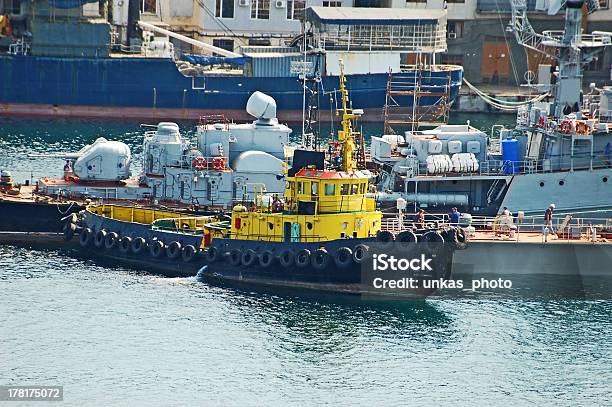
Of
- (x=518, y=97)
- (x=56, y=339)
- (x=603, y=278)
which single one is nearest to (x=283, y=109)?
(x=518, y=97)

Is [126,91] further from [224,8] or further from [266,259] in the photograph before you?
[266,259]

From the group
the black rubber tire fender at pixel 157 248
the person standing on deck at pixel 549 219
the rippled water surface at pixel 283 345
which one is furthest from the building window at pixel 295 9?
the rippled water surface at pixel 283 345

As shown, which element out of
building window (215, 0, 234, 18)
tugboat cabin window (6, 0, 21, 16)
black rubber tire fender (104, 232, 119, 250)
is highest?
building window (215, 0, 234, 18)

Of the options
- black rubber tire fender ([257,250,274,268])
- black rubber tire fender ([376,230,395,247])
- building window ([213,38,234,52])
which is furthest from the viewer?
building window ([213,38,234,52])

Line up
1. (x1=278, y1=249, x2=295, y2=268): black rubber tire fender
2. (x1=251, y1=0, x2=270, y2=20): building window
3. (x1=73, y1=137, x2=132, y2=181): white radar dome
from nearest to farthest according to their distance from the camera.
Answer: (x1=278, y1=249, x2=295, y2=268): black rubber tire fender, (x1=73, y1=137, x2=132, y2=181): white radar dome, (x1=251, y1=0, x2=270, y2=20): building window

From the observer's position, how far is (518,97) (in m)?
89.2

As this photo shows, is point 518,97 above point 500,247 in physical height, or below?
above

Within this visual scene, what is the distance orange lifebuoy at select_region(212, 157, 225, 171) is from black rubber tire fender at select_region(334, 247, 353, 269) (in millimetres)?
8788

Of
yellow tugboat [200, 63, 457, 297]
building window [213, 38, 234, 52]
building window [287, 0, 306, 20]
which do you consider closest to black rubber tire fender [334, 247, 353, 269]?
yellow tugboat [200, 63, 457, 297]

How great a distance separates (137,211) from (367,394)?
54.0ft

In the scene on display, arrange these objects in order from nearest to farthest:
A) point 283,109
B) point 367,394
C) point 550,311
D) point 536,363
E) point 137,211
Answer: point 367,394 → point 536,363 → point 550,311 → point 137,211 → point 283,109

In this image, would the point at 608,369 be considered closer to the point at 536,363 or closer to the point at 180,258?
the point at 536,363

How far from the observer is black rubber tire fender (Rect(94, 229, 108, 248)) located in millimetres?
53281

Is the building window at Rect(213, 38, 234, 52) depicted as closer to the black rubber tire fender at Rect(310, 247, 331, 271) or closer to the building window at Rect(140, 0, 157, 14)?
the building window at Rect(140, 0, 157, 14)
